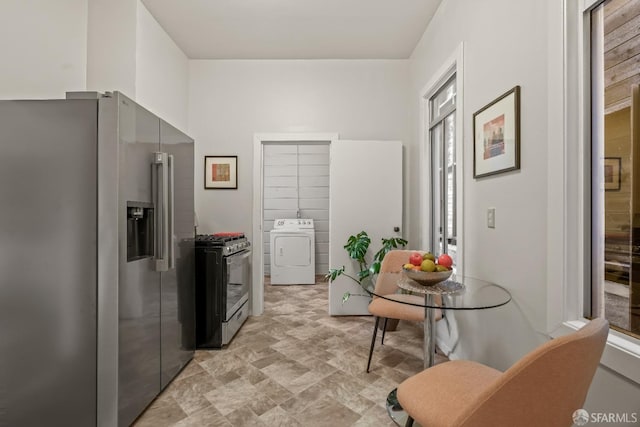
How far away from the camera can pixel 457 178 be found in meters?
2.25

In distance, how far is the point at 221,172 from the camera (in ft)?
11.7

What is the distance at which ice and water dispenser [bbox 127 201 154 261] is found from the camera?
1684 millimetres

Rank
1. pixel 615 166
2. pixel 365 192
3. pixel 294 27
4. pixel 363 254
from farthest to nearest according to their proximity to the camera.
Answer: pixel 365 192 → pixel 363 254 → pixel 294 27 → pixel 615 166

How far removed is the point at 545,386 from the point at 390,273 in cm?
165

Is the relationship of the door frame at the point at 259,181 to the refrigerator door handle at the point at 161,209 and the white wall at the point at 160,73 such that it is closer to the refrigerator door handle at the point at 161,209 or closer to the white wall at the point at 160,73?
the white wall at the point at 160,73

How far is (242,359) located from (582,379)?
2.21 metres

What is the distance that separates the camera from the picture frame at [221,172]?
356 cm

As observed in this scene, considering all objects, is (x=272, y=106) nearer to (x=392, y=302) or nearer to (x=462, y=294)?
(x=392, y=302)

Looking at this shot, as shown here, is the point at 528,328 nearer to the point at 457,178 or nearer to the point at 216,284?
the point at 457,178

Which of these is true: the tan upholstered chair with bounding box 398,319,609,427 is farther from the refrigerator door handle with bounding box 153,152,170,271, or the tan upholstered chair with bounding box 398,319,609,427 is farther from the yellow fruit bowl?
the refrigerator door handle with bounding box 153,152,170,271

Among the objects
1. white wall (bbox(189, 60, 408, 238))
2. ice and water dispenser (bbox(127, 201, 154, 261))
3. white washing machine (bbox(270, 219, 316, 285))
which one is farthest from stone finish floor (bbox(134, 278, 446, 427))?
white washing machine (bbox(270, 219, 316, 285))

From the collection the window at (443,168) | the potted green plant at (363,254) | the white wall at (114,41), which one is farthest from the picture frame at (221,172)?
the window at (443,168)

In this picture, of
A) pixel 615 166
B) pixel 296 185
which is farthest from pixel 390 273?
pixel 296 185

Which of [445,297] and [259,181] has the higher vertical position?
[259,181]
